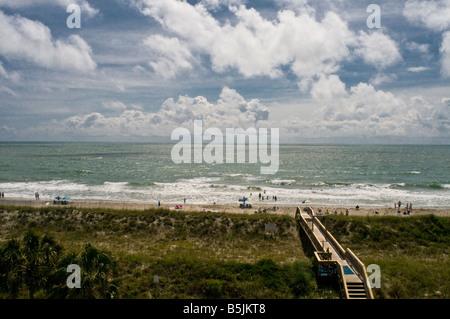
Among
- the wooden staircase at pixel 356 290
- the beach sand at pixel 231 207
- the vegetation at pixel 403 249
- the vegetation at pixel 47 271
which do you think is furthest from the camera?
the beach sand at pixel 231 207

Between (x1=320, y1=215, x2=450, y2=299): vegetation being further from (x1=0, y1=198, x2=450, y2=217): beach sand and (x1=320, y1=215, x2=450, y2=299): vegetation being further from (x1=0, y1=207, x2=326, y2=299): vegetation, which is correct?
(x1=0, y1=198, x2=450, y2=217): beach sand

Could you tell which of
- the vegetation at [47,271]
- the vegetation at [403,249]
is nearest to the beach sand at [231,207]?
the vegetation at [403,249]

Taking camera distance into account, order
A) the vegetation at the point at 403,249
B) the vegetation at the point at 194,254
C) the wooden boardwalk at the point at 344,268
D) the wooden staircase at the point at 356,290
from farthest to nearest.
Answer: the vegetation at the point at 403,249, the wooden boardwalk at the point at 344,268, the wooden staircase at the point at 356,290, the vegetation at the point at 194,254

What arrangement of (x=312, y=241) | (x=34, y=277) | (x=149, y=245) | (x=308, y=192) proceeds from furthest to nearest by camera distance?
(x=308, y=192) → (x=149, y=245) → (x=312, y=241) → (x=34, y=277)

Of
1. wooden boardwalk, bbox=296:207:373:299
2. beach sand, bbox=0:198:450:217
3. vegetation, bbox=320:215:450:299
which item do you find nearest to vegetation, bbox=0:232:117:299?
wooden boardwalk, bbox=296:207:373:299

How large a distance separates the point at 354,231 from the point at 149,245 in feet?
60.4

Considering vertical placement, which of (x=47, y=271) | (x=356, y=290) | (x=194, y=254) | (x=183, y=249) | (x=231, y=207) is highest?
(x=47, y=271)

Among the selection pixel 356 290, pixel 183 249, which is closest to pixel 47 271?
pixel 183 249

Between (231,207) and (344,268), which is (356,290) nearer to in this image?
(344,268)

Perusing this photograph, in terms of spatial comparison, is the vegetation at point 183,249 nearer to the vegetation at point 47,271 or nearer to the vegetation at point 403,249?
the vegetation at point 47,271

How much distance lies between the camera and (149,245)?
21625 mm

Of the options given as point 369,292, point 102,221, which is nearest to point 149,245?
point 102,221
